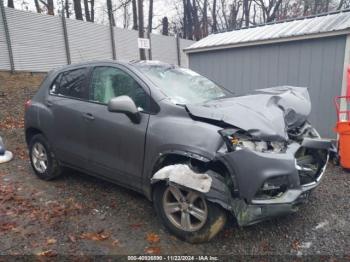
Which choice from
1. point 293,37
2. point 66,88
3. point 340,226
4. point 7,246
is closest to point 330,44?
point 293,37

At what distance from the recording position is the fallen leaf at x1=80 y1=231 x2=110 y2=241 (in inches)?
120

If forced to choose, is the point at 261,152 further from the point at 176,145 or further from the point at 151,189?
the point at 151,189

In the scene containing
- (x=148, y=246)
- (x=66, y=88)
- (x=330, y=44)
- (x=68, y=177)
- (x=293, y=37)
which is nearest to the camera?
(x=148, y=246)

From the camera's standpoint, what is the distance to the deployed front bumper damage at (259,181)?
2.51 metres

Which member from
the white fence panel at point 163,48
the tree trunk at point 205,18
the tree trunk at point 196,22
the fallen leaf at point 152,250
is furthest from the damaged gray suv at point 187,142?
the tree trunk at point 205,18

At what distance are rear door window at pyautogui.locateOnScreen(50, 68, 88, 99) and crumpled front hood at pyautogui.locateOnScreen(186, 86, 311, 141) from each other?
1743mm

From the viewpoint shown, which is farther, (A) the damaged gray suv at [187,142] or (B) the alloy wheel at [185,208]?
(B) the alloy wheel at [185,208]

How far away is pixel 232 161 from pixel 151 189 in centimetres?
100

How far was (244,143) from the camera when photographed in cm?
263

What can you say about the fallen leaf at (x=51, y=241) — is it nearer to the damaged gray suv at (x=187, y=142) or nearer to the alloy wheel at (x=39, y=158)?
the damaged gray suv at (x=187, y=142)

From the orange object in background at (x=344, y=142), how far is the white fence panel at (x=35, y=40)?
34.8 ft

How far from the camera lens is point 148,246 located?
2895 millimetres

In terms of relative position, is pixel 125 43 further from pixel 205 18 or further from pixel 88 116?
pixel 205 18

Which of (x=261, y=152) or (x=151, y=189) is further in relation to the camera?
(x=151, y=189)
